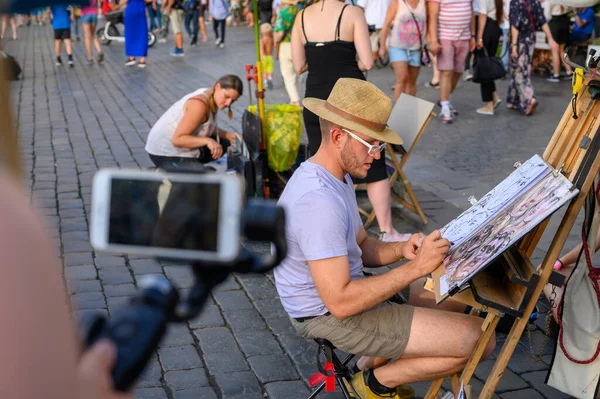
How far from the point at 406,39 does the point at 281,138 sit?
3.23 metres

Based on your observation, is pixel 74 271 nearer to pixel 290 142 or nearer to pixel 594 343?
pixel 290 142

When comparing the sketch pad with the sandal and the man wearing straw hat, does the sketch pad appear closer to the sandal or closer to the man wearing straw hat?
the man wearing straw hat

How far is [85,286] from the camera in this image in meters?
4.82

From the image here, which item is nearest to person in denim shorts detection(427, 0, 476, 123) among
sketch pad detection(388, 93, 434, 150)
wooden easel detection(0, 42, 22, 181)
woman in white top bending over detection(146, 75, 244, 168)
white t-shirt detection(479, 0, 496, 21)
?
white t-shirt detection(479, 0, 496, 21)

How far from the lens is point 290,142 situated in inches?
232

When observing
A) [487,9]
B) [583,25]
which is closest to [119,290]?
[487,9]

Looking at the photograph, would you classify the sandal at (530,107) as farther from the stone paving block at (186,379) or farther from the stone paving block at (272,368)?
the stone paving block at (186,379)

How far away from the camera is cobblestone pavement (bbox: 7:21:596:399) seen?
12.4 feet

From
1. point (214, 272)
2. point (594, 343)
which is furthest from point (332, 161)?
point (214, 272)

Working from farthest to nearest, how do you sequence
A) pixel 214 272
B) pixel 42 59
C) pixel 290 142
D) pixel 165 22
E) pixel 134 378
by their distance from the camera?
pixel 165 22
pixel 42 59
pixel 290 142
pixel 214 272
pixel 134 378

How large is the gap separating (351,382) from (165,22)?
65.3 feet

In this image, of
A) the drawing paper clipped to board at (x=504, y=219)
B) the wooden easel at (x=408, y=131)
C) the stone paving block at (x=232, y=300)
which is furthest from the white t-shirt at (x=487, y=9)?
the drawing paper clipped to board at (x=504, y=219)

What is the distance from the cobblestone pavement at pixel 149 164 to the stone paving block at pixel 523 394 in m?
0.01

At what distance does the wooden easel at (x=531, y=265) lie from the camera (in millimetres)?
2672
